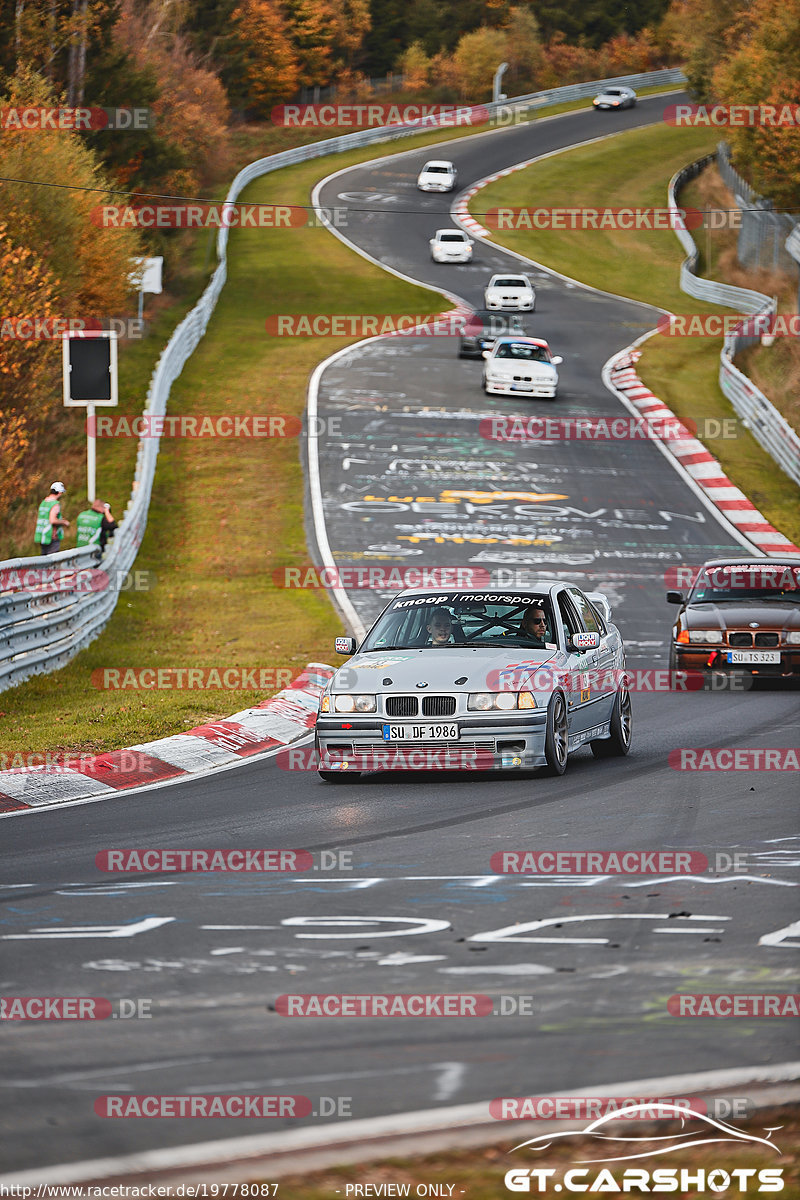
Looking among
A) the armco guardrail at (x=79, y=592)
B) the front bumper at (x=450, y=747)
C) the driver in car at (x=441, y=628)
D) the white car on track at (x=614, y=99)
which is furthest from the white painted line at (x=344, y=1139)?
the white car on track at (x=614, y=99)

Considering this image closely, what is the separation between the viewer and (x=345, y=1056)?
5.28 meters

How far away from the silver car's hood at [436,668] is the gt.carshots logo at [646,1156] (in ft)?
23.1

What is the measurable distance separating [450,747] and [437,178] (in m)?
65.3

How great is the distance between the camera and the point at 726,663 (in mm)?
17953

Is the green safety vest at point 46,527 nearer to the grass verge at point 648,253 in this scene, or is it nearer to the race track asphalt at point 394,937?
the race track asphalt at point 394,937

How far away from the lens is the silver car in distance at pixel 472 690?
11555 millimetres

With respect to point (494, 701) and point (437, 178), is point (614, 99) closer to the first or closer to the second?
point (437, 178)

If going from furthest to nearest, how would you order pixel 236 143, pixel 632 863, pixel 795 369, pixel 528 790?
1. pixel 236 143
2. pixel 795 369
3. pixel 528 790
4. pixel 632 863

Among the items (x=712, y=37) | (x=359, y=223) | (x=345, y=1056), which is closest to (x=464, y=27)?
(x=712, y=37)

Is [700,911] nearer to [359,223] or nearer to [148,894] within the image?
[148,894]

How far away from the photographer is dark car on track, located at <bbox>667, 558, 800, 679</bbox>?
17844 mm

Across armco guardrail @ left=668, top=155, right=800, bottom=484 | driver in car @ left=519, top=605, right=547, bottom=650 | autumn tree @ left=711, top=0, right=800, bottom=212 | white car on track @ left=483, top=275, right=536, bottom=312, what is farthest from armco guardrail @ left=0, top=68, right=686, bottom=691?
autumn tree @ left=711, top=0, right=800, bottom=212

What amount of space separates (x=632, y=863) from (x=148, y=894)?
2.45 m

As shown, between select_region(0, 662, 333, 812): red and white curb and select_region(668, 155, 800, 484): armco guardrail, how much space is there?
21256mm
